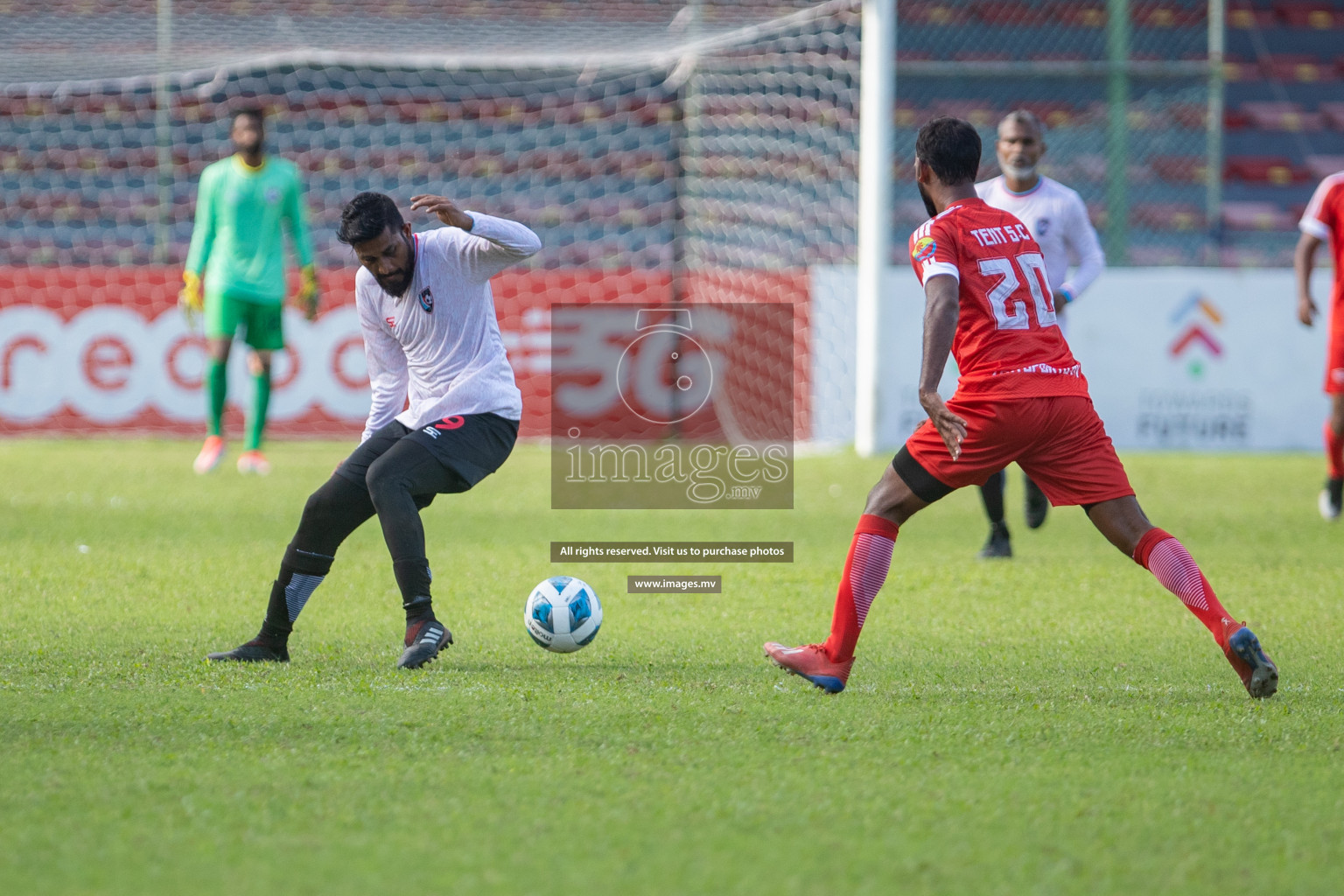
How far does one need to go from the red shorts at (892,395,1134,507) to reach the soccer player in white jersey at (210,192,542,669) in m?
1.34

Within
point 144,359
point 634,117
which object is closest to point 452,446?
point 144,359

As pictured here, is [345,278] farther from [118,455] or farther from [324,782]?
[324,782]

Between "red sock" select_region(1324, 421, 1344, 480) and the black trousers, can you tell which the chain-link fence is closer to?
"red sock" select_region(1324, 421, 1344, 480)

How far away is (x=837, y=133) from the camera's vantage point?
12.7m

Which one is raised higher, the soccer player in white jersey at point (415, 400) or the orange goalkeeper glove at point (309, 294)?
the orange goalkeeper glove at point (309, 294)

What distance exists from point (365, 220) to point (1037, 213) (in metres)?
3.49

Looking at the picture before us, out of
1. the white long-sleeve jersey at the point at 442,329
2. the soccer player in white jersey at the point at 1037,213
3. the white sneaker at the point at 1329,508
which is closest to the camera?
the white long-sleeve jersey at the point at 442,329

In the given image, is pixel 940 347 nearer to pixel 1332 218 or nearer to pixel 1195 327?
pixel 1332 218

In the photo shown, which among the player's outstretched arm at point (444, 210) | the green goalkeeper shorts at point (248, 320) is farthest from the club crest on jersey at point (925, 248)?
the green goalkeeper shorts at point (248, 320)

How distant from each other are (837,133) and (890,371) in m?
2.35

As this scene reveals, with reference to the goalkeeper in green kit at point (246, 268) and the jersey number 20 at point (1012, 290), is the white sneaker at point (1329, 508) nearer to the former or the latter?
the jersey number 20 at point (1012, 290)

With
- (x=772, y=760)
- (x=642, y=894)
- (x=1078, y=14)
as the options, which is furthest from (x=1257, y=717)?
(x=1078, y=14)

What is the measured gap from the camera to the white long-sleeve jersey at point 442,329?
4.55 m

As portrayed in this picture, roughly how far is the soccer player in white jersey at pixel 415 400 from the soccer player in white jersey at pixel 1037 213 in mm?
2801
